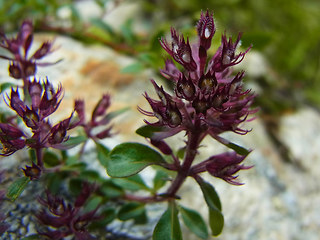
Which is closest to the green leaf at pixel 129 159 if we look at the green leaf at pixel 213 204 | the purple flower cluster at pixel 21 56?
the green leaf at pixel 213 204

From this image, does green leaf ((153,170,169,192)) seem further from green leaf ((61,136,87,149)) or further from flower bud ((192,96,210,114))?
flower bud ((192,96,210,114))

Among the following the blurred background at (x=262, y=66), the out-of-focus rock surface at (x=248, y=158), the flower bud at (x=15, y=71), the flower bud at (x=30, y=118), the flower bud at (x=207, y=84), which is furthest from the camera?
the blurred background at (x=262, y=66)

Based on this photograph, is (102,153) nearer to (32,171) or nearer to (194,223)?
(32,171)

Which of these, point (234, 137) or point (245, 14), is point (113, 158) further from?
point (245, 14)

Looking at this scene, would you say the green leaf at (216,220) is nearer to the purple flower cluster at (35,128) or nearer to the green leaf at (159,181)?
the green leaf at (159,181)

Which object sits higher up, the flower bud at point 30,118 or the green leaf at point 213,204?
the flower bud at point 30,118
